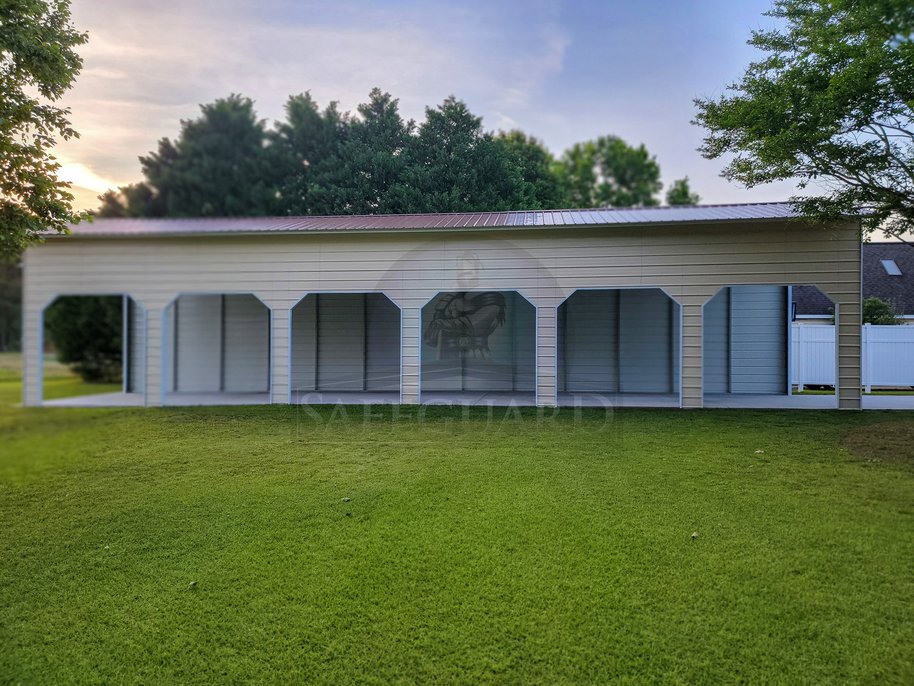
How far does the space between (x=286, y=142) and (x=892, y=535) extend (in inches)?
523

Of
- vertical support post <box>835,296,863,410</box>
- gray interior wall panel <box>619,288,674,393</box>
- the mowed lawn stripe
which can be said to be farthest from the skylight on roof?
the mowed lawn stripe

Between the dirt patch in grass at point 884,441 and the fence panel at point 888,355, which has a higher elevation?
the fence panel at point 888,355

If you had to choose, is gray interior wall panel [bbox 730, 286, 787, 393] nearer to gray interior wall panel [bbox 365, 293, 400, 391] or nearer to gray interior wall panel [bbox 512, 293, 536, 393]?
gray interior wall panel [bbox 512, 293, 536, 393]

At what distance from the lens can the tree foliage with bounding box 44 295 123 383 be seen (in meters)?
5.87

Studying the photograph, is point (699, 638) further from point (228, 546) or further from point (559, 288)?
point (559, 288)

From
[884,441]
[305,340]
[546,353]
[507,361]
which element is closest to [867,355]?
[884,441]

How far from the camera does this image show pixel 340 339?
36.0 ft

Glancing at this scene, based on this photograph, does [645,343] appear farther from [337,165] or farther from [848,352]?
[337,165]

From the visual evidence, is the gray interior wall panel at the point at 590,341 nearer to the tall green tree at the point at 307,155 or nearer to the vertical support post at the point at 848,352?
the vertical support post at the point at 848,352

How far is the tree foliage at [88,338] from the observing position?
19.2 ft

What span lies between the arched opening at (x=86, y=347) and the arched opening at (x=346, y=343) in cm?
317

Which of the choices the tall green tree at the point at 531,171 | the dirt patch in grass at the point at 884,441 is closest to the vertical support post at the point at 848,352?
the dirt patch in grass at the point at 884,441

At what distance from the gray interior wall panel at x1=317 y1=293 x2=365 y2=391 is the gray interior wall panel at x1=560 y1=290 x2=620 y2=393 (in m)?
4.61

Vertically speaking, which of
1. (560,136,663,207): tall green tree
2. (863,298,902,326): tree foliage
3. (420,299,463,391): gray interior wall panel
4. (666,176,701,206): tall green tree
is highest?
(560,136,663,207): tall green tree
